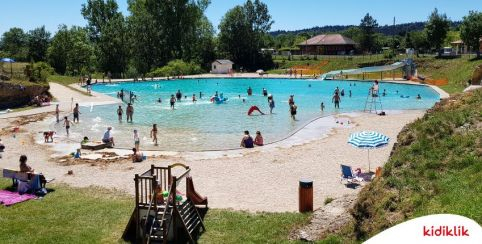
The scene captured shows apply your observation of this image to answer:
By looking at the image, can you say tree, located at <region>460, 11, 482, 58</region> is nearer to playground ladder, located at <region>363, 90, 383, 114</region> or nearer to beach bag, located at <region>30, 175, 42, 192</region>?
playground ladder, located at <region>363, 90, 383, 114</region>

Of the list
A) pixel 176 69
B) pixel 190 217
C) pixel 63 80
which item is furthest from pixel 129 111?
pixel 176 69

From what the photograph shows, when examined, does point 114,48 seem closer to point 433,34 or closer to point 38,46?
point 38,46

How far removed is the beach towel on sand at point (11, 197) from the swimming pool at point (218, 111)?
9.00 metres

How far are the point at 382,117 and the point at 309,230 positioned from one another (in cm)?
2293

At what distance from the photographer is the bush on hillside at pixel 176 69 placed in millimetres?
76312

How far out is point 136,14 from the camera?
82000 millimetres

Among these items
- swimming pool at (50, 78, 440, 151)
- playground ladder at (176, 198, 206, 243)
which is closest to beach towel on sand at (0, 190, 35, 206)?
playground ladder at (176, 198, 206, 243)

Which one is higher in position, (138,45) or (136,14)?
(136,14)

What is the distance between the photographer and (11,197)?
14.5 meters

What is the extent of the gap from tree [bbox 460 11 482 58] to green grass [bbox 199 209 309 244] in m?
57.9

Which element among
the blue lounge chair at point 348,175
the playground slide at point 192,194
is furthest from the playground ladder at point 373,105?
the playground slide at point 192,194

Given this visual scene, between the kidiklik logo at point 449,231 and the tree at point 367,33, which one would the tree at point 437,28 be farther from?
the kidiklik logo at point 449,231

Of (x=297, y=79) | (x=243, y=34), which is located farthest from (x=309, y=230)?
(x=243, y=34)

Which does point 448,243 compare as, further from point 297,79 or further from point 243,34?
point 243,34
